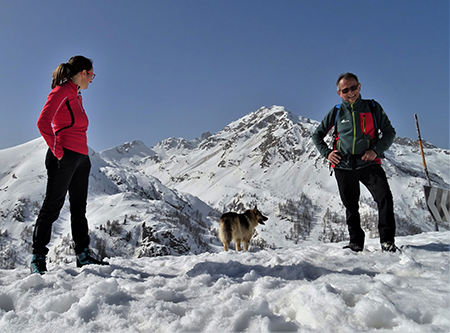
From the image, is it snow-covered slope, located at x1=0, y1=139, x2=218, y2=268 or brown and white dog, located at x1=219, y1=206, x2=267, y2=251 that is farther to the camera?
snow-covered slope, located at x1=0, y1=139, x2=218, y2=268

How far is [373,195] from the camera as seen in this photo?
198 inches

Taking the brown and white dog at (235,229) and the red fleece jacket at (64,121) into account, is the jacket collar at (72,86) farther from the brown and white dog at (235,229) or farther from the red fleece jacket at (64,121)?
the brown and white dog at (235,229)

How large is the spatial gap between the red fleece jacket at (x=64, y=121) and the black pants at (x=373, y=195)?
4584 mm

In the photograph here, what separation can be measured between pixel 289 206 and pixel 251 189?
40164mm

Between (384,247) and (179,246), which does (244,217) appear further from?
(179,246)

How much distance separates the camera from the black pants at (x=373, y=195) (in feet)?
15.3

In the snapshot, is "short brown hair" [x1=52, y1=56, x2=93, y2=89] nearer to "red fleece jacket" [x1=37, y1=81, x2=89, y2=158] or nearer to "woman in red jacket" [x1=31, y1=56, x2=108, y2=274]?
"woman in red jacket" [x1=31, y1=56, x2=108, y2=274]

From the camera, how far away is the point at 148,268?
4.48 metres

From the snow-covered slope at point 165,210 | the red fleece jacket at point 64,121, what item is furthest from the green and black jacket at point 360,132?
the snow-covered slope at point 165,210

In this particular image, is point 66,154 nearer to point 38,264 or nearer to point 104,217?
point 38,264

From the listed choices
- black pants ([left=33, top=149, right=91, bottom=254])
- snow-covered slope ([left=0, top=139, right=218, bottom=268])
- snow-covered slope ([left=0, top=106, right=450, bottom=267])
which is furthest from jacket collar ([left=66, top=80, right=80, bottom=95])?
snow-covered slope ([left=0, top=139, right=218, bottom=268])

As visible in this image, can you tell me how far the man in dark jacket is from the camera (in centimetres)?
472

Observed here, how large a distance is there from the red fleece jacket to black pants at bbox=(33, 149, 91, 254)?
16 cm

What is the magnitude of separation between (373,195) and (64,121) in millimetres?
5371
